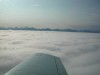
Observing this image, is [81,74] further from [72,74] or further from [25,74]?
[25,74]

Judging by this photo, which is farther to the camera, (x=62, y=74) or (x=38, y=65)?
(x=38, y=65)

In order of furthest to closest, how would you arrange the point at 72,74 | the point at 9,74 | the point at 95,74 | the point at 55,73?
→ the point at 95,74 → the point at 72,74 → the point at 55,73 → the point at 9,74

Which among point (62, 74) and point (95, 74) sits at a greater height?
point (62, 74)

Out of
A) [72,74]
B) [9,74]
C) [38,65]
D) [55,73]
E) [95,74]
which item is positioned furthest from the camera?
[95,74]

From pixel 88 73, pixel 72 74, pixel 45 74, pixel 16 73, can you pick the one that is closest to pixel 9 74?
pixel 16 73

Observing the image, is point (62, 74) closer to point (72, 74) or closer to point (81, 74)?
point (72, 74)

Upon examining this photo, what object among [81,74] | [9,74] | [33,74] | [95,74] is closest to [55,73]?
[33,74]

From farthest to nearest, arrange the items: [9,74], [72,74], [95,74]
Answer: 1. [95,74]
2. [72,74]
3. [9,74]

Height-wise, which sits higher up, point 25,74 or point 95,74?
point 25,74

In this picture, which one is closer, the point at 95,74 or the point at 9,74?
the point at 9,74
